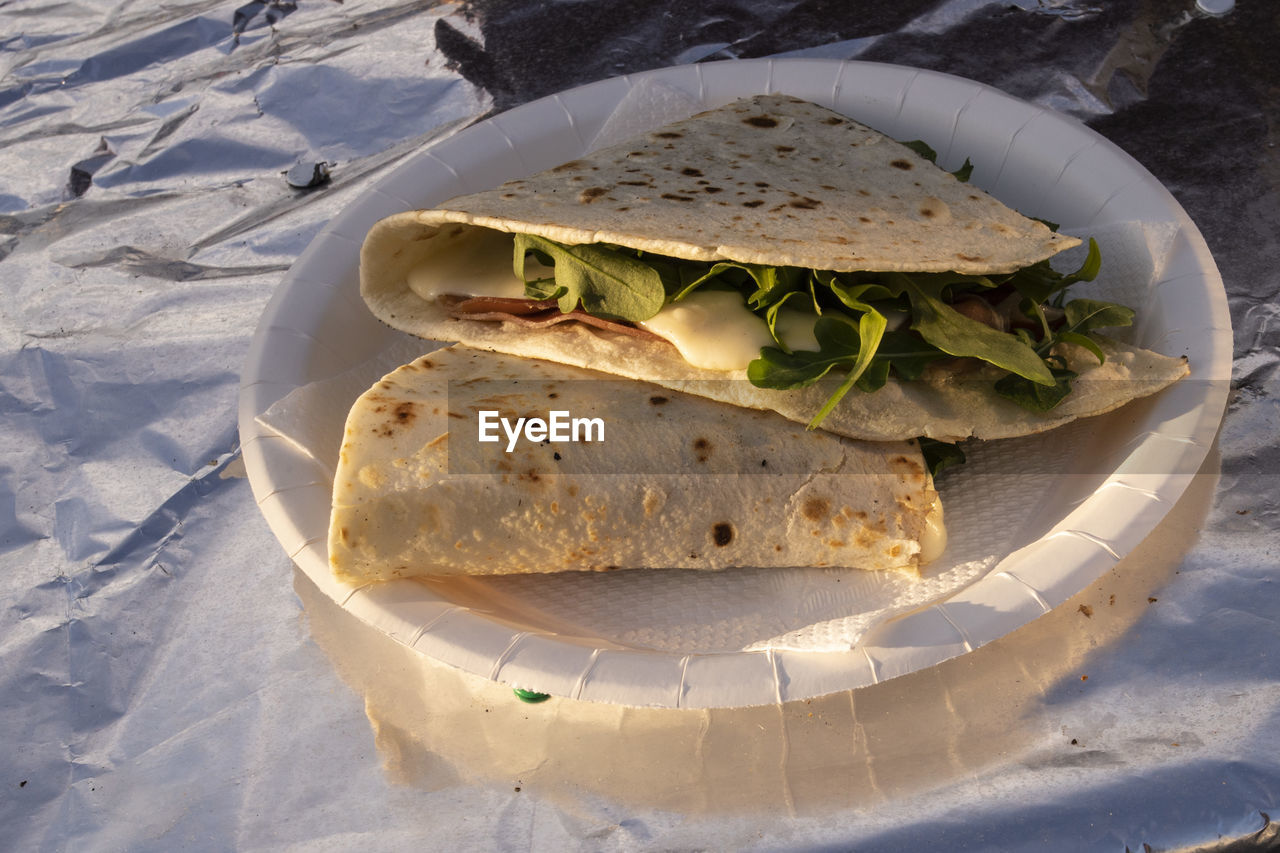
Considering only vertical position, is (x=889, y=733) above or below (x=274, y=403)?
below

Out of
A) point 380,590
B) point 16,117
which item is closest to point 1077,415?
point 380,590

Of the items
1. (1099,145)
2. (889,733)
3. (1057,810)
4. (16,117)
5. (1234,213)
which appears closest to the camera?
(1057,810)

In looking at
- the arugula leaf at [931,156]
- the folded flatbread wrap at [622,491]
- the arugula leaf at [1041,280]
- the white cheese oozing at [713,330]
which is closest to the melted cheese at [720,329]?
the white cheese oozing at [713,330]

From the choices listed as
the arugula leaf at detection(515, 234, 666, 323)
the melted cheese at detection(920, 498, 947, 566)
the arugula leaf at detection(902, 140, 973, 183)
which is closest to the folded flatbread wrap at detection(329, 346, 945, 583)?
the melted cheese at detection(920, 498, 947, 566)

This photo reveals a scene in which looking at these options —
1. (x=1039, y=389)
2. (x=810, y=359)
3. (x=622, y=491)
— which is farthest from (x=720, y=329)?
(x=1039, y=389)

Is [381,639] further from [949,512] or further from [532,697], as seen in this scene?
[949,512]

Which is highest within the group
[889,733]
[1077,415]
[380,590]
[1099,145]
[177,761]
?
[1099,145]

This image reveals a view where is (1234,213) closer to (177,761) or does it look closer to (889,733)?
(889,733)
